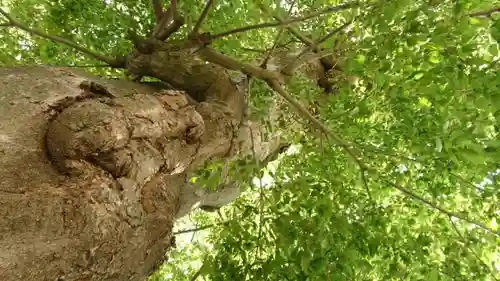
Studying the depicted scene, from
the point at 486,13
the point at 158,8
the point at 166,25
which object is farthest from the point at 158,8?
the point at 486,13

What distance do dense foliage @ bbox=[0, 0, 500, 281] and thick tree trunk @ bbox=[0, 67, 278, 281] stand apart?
626mm

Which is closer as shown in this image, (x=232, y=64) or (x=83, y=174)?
(x=83, y=174)

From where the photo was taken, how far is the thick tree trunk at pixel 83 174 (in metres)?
1.47

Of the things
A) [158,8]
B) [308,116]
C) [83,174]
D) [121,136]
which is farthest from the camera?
[158,8]

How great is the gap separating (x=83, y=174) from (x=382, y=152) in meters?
1.93

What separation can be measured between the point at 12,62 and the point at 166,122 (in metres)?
2.68

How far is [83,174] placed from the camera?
5.83 feet

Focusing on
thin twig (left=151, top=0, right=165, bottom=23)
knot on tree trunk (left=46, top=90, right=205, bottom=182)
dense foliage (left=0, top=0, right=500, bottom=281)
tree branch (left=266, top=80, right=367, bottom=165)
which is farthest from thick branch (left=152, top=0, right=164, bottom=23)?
knot on tree trunk (left=46, top=90, right=205, bottom=182)

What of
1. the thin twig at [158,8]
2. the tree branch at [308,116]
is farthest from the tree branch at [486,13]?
the thin twig at [158,8]

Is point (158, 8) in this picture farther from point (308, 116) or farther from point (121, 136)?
point (121, 136)

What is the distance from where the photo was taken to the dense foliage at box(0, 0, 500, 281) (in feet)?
7.98

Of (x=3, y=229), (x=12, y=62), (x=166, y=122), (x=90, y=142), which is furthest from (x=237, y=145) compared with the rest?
(x=12, y=62)

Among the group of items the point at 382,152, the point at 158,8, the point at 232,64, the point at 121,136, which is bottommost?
the point at 382,152

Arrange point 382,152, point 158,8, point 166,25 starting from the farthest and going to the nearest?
point 166,25 → point 158,8 → point 382,152
